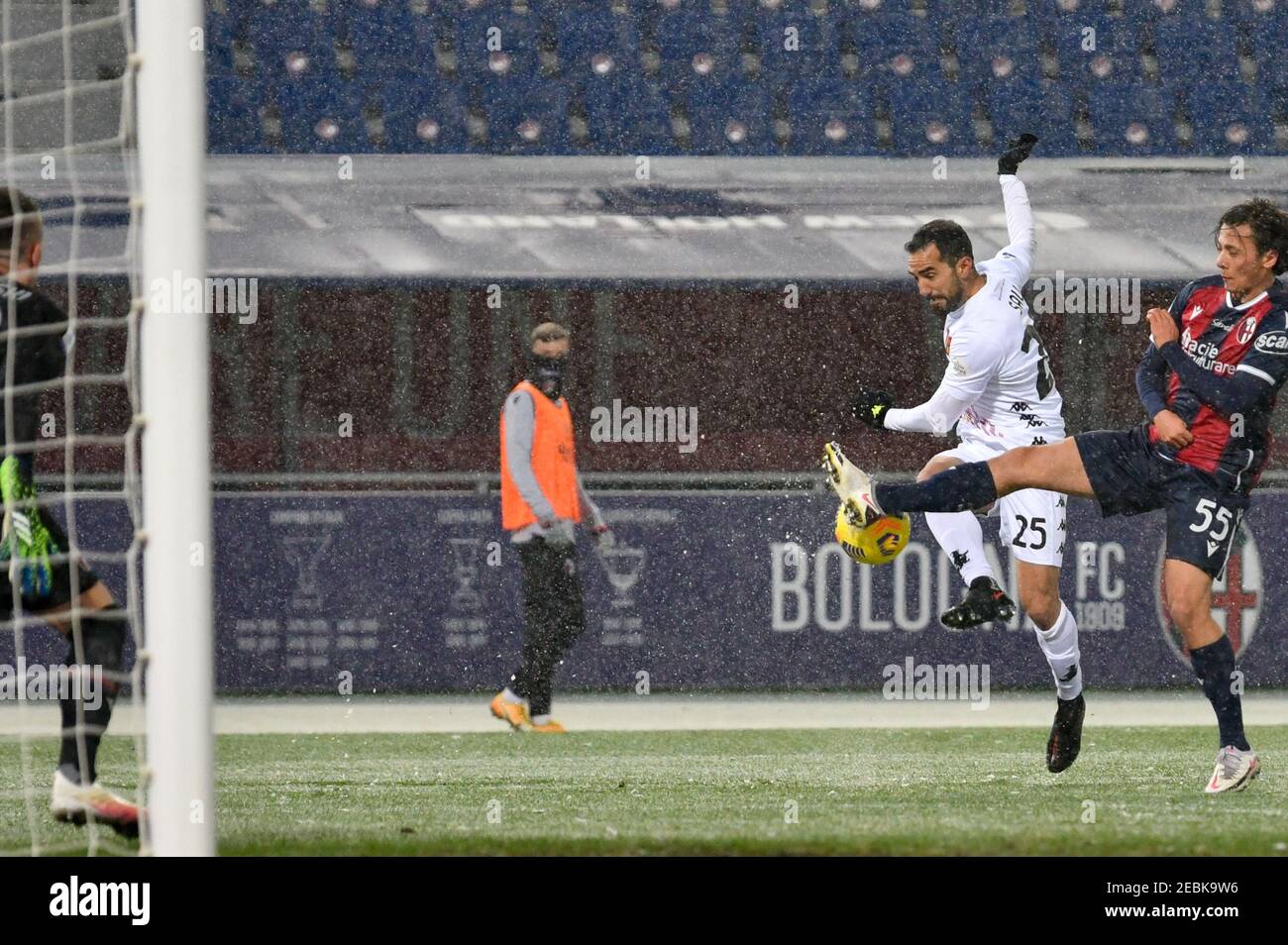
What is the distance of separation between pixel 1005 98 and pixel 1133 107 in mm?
915

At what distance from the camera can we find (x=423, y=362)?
11.5 meters

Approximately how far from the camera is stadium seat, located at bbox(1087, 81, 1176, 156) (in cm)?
1435

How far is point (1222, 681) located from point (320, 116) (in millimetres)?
9076

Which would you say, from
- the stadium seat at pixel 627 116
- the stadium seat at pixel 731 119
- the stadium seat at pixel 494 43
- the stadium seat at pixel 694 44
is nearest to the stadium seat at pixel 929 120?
the stadium seat at pixel 731 119

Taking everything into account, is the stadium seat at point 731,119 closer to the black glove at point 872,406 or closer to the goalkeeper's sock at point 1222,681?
the black glove at point 872,406

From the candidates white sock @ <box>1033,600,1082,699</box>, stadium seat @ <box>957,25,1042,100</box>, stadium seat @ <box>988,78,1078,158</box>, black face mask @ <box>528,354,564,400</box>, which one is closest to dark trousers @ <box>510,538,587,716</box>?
black face mask @ <box>528,354,564,400</box>

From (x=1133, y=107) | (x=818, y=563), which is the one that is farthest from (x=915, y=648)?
(x=1133, y=107)

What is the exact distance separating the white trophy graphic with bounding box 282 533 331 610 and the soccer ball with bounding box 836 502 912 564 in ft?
13.8

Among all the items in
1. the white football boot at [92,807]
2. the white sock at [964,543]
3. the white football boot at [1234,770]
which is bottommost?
the white football boot at [1234,770]

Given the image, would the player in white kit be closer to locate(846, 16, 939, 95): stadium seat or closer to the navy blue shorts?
the navy blue shorts

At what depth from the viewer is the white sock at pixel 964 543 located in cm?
719

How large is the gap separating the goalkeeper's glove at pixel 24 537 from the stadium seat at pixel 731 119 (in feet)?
30.2
